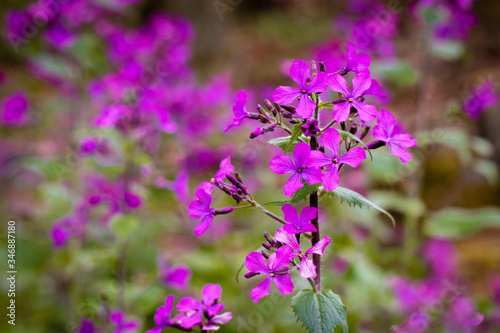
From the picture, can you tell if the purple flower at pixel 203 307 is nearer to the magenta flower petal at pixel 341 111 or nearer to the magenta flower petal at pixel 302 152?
the magenta flower petal at pixel 302 152

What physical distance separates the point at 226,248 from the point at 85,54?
1643 mm

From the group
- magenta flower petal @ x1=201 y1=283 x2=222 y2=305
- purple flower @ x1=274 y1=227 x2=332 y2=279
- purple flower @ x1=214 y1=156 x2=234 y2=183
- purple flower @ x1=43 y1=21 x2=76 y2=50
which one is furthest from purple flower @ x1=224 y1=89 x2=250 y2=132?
purple flower @ x1=43 y1=21 x2=76 y2=50

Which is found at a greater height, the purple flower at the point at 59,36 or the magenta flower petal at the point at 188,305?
the magenta flower petal at the point at 188,305

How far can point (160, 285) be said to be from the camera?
201 cm

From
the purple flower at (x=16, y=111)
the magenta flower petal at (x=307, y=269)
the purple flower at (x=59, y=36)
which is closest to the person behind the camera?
the magenta flower petal at (x=307, y=269)

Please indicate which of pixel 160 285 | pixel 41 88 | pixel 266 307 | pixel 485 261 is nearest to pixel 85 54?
pixel 160 285

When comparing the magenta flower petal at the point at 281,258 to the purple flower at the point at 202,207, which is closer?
the magenta flower petal at the point at 281,258

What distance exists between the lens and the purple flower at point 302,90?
3.33 feet

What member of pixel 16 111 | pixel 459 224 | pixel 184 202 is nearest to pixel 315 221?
pixel 184 202

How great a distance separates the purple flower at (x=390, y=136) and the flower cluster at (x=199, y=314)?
1.83 ft

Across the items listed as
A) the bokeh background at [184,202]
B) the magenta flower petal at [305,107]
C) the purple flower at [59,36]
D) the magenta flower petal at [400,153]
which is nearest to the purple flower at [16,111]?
the bokeh background at [184,202]

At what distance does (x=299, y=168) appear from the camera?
102 cm

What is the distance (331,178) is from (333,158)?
0.15 ft

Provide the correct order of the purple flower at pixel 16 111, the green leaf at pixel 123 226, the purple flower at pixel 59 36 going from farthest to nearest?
the purple flower at pixel 16 111 < the purple flower at pixel 59 36 < the green leaf at pixel 123 226
